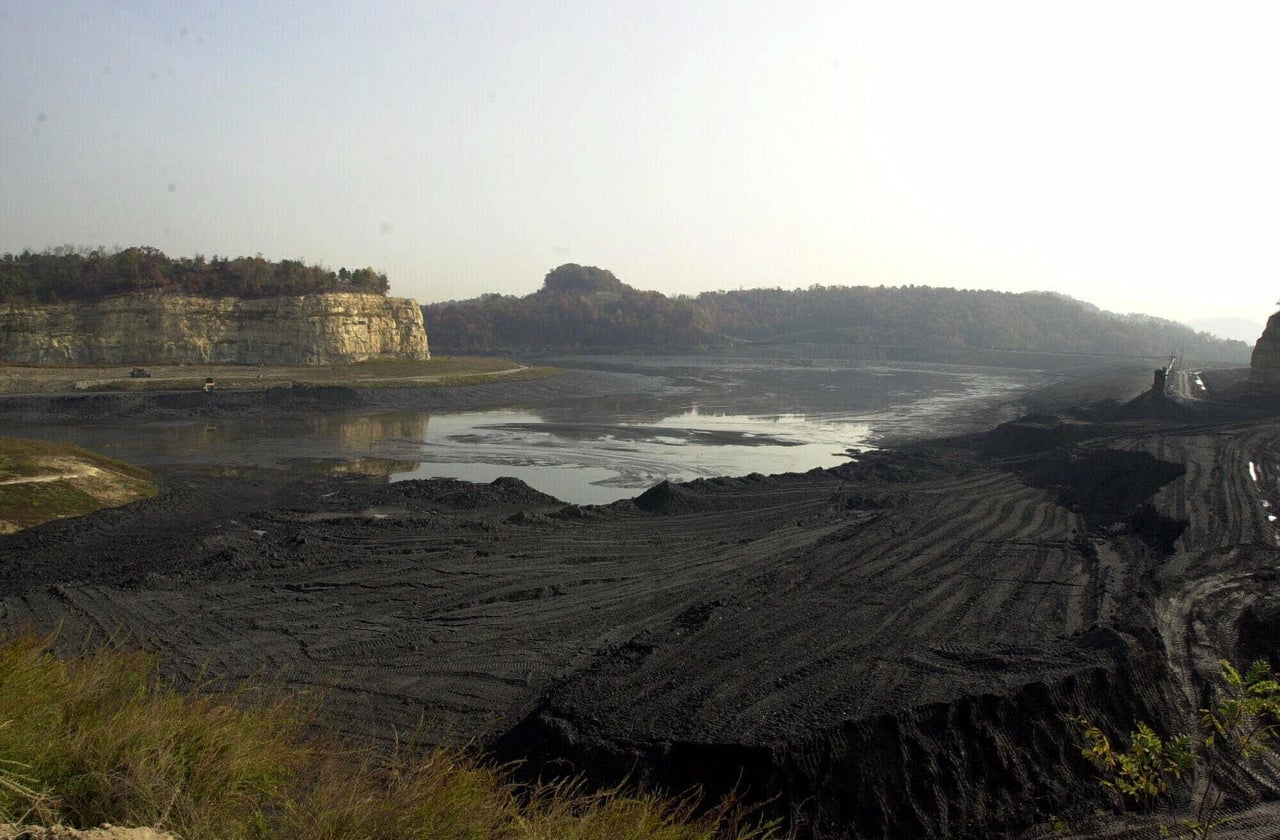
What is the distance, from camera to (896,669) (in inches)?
364

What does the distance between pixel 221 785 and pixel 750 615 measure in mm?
7293

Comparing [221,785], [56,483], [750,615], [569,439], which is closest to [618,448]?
[569,439]

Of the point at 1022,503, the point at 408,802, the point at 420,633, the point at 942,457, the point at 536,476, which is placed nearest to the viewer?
the point at 408,802

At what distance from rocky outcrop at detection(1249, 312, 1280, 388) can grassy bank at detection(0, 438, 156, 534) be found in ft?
147

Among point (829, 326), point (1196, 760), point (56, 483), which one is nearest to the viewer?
point (1196, 760)

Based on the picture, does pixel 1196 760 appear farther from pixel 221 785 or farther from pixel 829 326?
pixel 829 326

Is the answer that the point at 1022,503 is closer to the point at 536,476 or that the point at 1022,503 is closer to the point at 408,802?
the point at 536,476

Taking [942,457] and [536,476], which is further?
[942,457]

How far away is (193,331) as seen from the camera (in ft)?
179

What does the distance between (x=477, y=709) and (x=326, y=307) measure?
5448cm

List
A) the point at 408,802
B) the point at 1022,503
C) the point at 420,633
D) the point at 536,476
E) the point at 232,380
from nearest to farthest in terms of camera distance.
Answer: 1. the point at 408,802
2. the point at 420,633
3. the point at 1022,503
4. the point at 536,476
5. the point at 232,380

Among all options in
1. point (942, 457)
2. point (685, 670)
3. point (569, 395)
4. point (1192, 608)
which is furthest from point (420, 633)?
point (569, 395)

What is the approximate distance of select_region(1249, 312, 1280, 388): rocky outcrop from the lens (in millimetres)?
39219

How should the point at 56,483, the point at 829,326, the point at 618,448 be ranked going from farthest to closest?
the point at 829,326 < the point at 618,448 < the point at 56,483
